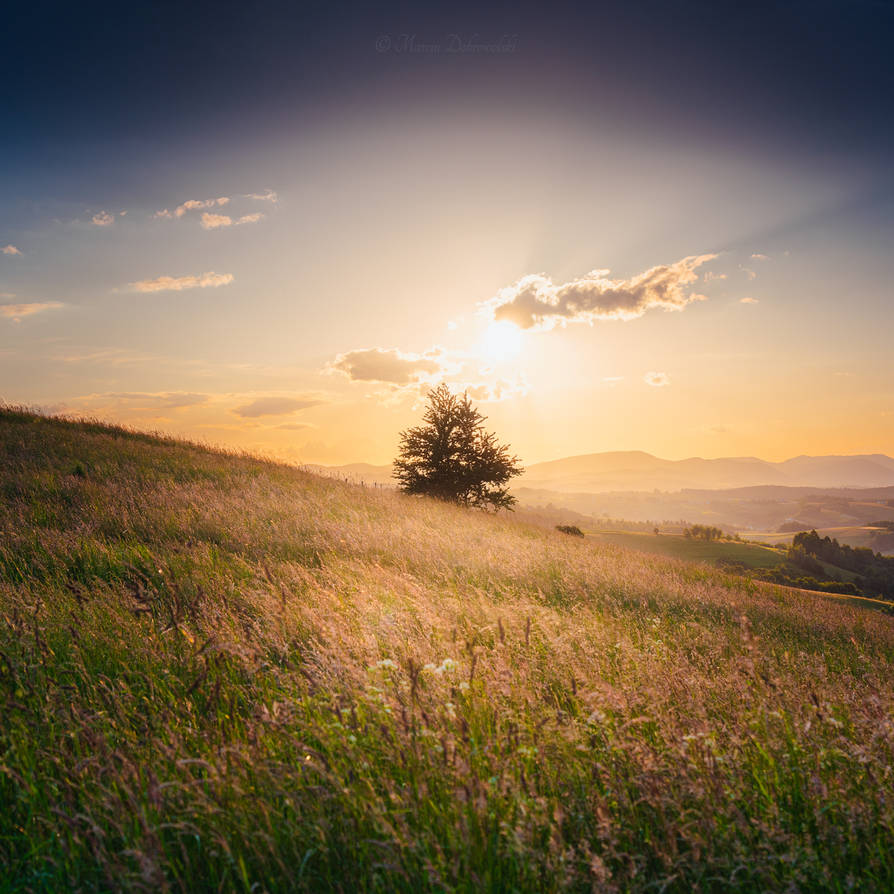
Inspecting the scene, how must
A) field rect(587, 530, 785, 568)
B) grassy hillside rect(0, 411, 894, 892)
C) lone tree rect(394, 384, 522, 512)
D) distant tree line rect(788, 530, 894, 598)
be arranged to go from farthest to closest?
distant tree line rect(788, 530, 894, 598) < field rect(587, 530, 785, 568) < lone tree rect(394, 384, 522, 512) < grassy hillside rect(0, 411, 894, 892)

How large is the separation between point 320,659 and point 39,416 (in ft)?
72.1

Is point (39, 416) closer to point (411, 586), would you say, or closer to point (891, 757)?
point (411, 586)

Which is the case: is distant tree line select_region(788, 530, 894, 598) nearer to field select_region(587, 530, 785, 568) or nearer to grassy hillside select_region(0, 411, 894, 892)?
field select_region(587, 530, 785, 568)

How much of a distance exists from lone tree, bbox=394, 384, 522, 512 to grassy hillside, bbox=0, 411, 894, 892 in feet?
48.0

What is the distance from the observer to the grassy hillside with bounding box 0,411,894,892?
2.03 m

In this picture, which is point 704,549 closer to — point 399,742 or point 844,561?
point 399,742

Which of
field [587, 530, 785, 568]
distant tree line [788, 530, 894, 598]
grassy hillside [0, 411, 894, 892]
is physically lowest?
distant tree line [788, 530, 894, 598]

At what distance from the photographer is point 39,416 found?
1866 cm

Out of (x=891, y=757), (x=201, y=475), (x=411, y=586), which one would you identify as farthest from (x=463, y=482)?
(x=891, y=757)

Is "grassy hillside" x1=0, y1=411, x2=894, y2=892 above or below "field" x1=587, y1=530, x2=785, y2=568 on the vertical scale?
above

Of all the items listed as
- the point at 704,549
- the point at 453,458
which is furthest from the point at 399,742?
the point at 704,549

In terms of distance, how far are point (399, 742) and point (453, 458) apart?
1927 centimetres

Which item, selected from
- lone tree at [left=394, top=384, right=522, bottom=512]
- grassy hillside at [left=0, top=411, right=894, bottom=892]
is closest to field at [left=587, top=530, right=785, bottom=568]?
lone tree at [left=394, top=384, right=522, bottom=512]

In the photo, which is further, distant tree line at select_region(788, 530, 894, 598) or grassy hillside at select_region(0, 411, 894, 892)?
distant tree line at select_region(788, 530, 894, 598)
